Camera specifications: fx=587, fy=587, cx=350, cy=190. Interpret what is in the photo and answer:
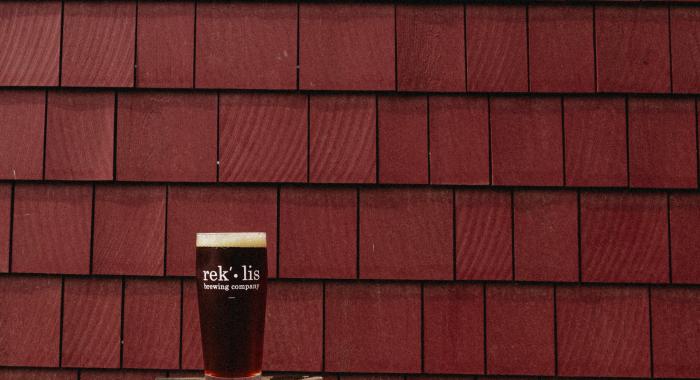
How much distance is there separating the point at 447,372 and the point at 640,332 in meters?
0.61

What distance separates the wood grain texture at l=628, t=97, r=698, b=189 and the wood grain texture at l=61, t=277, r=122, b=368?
165 centimetres

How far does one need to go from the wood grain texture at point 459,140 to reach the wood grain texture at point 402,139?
3cm

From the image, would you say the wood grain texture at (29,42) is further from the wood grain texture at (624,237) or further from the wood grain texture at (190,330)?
the wood grain texture at (624,237)

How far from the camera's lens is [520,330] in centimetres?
181

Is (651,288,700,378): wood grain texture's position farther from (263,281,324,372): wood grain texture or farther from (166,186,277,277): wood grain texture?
(166,186,277,277): wood grain texture

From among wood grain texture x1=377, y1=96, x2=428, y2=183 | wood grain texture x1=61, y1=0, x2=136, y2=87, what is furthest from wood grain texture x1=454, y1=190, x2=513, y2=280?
wood grain texture x1=61, y1=0, x2=136, y2=87

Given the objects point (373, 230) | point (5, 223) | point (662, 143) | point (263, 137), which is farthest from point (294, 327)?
point (662, 143)

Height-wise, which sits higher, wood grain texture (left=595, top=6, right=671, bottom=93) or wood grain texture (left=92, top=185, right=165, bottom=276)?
wood grain texture (left=595, top=6, right=671, bottom=93)

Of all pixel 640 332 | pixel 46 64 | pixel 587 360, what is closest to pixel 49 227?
pixel 46 64

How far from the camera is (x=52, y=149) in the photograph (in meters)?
1.83

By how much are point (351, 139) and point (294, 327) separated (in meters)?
0.61

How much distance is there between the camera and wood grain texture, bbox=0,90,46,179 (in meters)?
1.83

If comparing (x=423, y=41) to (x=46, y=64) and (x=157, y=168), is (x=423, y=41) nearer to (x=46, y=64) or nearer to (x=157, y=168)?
(x=157, y=168)

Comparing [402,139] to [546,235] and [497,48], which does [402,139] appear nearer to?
[497,48]
